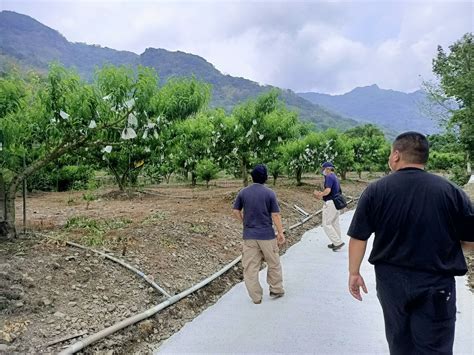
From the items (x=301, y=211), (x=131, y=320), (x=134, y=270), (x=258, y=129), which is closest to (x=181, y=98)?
(x=134, y=270)

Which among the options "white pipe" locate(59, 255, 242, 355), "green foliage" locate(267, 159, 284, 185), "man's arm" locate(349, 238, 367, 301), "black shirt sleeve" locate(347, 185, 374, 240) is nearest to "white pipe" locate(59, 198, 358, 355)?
"white pipe" locate(59, 255, 242, 355)

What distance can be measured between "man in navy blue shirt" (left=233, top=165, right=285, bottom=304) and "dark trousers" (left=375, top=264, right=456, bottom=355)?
2.47 meters

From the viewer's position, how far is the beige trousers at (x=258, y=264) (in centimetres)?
515

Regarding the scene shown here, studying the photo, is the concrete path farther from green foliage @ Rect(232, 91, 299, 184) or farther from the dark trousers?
green foliage @ Rect(232, 91, 299, 184)

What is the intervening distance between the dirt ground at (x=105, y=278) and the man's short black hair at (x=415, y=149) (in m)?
2.92

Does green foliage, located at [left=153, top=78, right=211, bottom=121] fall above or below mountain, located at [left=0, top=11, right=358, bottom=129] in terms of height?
below

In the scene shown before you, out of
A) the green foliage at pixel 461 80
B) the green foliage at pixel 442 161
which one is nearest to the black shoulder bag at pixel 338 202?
the green foliage at pixel 461 80

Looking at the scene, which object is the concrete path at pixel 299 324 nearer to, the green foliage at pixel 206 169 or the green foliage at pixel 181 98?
the green foliage at pixel 181 98

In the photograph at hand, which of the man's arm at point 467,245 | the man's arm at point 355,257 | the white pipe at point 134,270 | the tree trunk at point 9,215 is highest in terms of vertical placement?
the man's arm at point 467,245

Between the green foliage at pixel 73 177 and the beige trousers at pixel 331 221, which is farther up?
the beige trousers at pixel 331 221

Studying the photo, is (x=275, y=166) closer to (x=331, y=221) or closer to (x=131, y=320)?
(x=331, y=221)

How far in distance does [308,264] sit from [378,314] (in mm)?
2329

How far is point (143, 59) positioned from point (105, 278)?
158 metres

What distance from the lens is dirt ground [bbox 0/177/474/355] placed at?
3971mm
